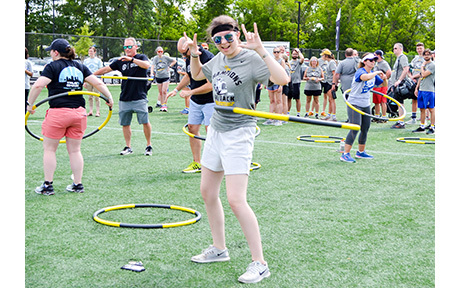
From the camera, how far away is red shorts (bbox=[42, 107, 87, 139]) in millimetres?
7105

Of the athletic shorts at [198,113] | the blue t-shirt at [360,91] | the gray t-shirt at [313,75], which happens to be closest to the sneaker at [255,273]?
the athletic shorts at [198,113]

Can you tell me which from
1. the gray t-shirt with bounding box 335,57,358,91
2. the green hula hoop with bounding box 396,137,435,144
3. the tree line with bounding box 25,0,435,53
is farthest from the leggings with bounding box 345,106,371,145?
the tree line with bounding box 25,0,435,53

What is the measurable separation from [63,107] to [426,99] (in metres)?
10.1

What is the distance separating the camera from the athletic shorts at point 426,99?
14.0 meters

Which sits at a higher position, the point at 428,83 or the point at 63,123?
the point at 428,83

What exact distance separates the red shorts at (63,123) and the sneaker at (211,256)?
3.23 metres

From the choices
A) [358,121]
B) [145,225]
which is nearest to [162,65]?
[358,121]

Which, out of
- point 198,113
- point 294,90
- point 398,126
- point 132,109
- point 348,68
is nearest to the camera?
point 198,113

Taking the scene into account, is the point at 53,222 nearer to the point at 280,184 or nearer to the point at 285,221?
the point at 285,221

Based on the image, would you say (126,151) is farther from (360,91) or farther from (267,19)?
(267,19)

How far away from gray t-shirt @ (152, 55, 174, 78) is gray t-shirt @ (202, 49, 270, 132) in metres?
14.9

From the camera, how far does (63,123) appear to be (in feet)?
23.4

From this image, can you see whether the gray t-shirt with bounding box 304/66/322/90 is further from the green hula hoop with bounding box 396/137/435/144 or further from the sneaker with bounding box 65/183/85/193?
the sneaker with bounding box 65/183/85/193
